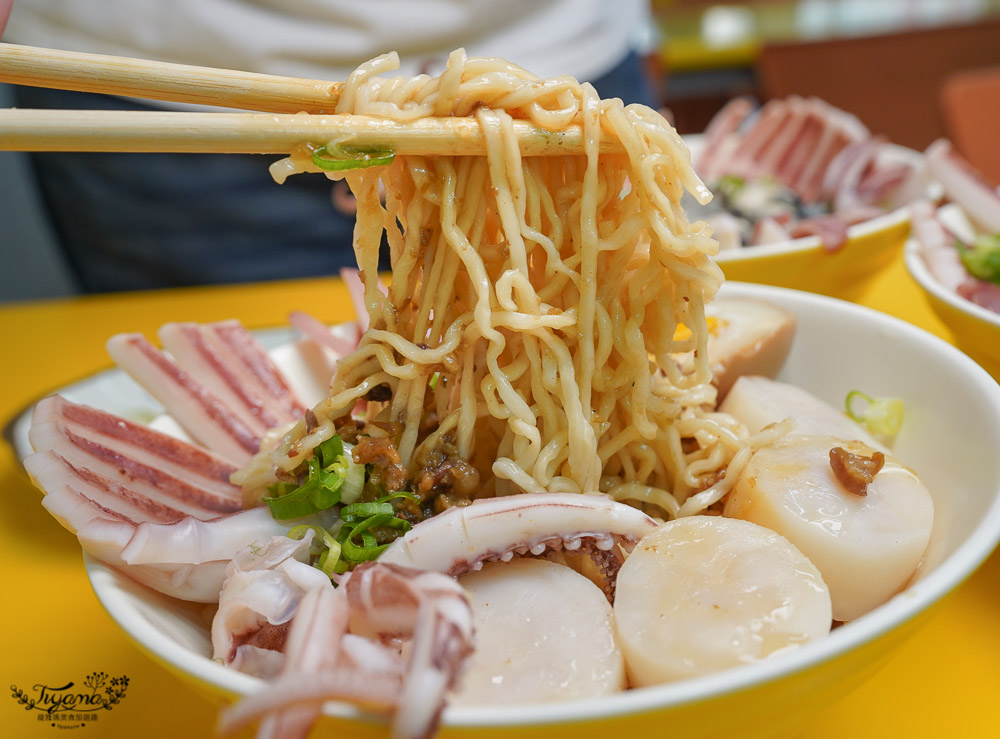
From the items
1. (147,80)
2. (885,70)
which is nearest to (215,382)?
(147,80)

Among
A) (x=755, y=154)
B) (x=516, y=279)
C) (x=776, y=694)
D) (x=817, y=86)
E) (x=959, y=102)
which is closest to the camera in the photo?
(x=776, y=694)

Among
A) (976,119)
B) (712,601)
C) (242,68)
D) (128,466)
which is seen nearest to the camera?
(712,601)

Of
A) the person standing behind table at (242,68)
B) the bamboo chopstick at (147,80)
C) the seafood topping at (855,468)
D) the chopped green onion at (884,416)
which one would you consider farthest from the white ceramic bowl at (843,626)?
→ the person standing behind table at (242,68)

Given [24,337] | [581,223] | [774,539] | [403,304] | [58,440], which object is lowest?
[24,337]

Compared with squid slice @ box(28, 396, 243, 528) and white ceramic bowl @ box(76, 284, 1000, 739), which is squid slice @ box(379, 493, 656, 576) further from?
squid slice @ box(28, 396, 243, 528)

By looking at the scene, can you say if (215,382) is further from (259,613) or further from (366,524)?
(259,613)

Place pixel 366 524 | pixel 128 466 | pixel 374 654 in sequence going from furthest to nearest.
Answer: pixel 128 466 → pixel 366 524 → pixel 374 654

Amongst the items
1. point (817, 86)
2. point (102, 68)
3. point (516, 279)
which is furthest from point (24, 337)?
point (817, 86)

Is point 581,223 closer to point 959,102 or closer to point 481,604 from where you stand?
point 481,604
